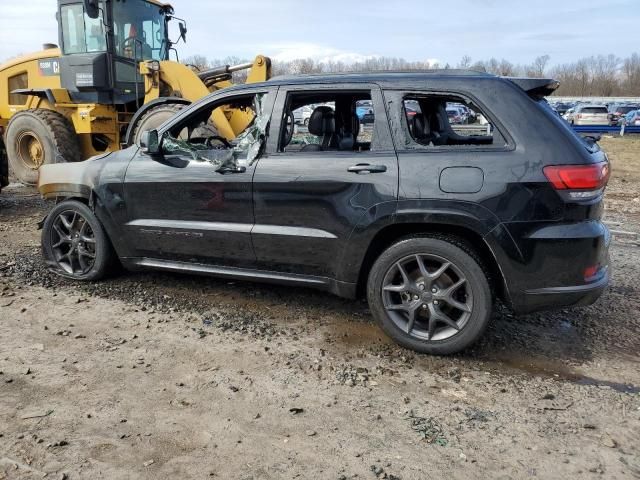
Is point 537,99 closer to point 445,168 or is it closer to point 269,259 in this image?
point 445,168

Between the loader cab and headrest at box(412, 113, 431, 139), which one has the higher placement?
the loader cab

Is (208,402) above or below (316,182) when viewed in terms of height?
below

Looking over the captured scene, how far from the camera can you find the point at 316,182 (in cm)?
379

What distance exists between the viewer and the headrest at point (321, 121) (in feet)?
14.4

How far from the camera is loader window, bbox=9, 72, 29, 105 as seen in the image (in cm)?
1133

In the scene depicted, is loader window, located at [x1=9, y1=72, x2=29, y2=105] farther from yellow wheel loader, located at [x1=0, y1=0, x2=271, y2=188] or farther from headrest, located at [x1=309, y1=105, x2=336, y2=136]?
headrest, located at [x1=309, y1=105, x2=336, y2=136]

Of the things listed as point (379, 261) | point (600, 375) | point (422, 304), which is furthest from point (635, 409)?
point (379, 261)

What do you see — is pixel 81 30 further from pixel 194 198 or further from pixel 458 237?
pixel 458 237

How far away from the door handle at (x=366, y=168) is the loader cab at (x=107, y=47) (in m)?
6.99

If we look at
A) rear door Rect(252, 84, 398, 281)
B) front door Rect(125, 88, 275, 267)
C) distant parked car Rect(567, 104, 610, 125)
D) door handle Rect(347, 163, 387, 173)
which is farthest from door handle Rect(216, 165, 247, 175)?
distant parked car Rect(567, 104, 610, 125)

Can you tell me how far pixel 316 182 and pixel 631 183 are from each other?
404 inches

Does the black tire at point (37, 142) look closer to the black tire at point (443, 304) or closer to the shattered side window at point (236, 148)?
the shattered side window at point (236, 148)

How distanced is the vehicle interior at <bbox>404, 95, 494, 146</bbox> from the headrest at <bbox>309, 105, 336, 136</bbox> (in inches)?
29.5

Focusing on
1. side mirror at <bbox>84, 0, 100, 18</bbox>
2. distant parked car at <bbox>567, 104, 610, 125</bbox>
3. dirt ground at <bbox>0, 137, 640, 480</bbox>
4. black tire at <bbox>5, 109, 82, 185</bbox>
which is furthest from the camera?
distant parked car at <bbox>567, 104, 610, 125</bbox>
